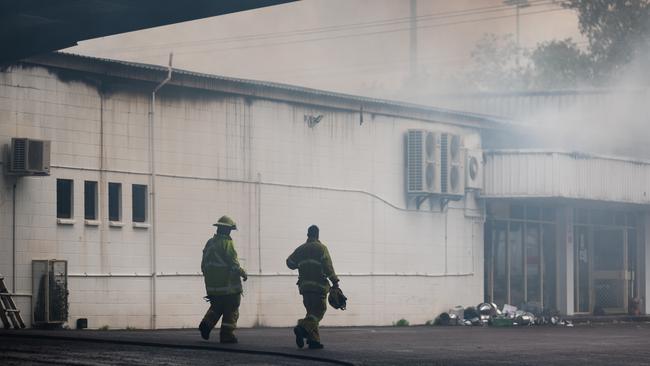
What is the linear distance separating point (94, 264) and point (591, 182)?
17095 millimetres

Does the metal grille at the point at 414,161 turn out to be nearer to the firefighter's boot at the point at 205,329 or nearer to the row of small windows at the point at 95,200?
the row of small windows at the point at 95,200

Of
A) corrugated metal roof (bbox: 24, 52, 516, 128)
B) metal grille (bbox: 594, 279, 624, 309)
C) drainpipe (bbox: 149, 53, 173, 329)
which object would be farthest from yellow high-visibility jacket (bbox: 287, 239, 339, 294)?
metal grille (bbox: 594, 279, 624, 309)

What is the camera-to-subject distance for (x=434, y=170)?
3362 centimetres

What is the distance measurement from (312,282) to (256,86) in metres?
11.1

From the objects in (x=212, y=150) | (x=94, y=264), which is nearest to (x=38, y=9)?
(x=94, y=264)

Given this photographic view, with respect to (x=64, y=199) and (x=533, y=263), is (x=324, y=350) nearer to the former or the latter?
(x=64, y=199)

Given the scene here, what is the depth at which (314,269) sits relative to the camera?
1864 cm

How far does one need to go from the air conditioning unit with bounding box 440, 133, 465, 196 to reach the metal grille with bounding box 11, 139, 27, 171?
13.5 m

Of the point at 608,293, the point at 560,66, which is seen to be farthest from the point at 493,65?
the point at 608,293

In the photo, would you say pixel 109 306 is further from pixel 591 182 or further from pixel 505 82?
pixel 505 82

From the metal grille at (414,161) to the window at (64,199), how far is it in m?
11.0

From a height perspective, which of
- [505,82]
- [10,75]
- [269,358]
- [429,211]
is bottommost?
[269,358]

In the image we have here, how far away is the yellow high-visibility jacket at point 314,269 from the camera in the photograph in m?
18.6

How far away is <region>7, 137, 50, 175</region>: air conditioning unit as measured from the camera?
925 inches
